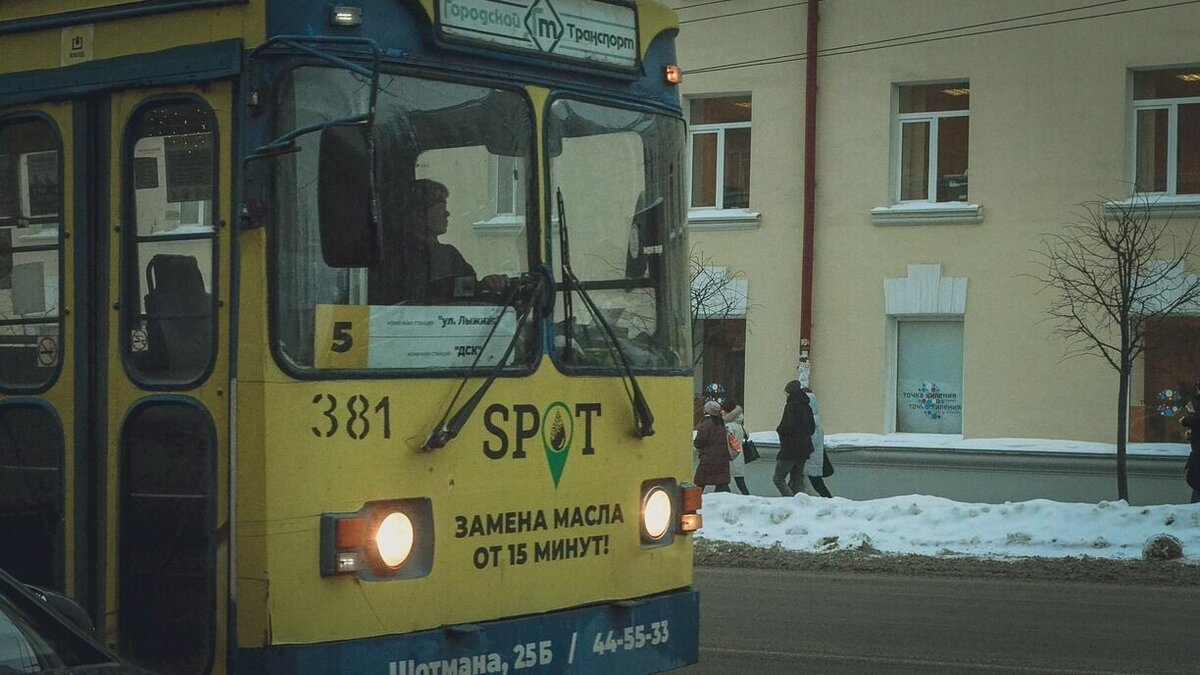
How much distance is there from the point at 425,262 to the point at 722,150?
19869mm

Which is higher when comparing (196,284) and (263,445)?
(196,284)

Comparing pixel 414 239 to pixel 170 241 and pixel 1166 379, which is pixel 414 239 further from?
pixel 1166 379

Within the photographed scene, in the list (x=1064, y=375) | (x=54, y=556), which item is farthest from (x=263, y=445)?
(x=1064, y=375)

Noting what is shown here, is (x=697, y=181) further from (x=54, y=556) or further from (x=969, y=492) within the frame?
(x=54, y=556)

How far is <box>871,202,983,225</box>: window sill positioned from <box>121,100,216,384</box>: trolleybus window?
61.0 ft

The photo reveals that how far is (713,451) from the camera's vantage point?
72.5ft

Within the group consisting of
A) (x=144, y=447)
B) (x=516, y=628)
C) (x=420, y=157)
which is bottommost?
(x=516, y=628)

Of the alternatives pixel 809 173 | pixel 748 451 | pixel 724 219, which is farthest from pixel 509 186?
pixel 724 219

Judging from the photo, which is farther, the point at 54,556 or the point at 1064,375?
the point at 1064,375

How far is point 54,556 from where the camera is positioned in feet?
20.8

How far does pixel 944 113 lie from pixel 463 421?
1889 centimetres

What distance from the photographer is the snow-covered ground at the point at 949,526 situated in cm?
1702

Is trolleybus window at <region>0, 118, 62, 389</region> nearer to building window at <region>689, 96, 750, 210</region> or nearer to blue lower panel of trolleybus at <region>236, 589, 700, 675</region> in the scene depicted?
blue lower panel of trolleybus at <region>236, 589, 700, 675</region>

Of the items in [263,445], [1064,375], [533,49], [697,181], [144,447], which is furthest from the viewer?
[697,181]
